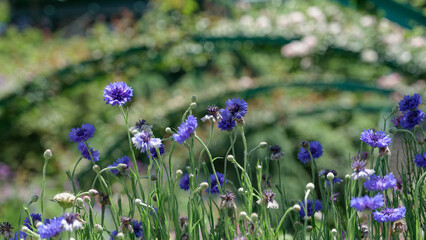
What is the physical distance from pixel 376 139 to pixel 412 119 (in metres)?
0.17

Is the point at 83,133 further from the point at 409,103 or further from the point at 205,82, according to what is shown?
the point at 205,82

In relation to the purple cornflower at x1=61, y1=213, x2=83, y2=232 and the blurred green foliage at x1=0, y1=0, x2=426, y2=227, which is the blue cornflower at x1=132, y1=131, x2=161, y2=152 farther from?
the blurred green foliage at x1=0, y1=0, x2=426, y2=227

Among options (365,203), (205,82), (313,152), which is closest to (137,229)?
(313,152)

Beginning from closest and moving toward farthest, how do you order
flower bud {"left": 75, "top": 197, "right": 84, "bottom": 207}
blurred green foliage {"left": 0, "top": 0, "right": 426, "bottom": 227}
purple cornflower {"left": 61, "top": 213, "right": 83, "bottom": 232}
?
purple cornflower {"left": 61, "top": 213, "right": 83, "bottom": 232} < flower bud {"left": 75, "top": 197, "right": 84, "bottom": 207} < blurred green foliage {"left": 0, "top": 0, "right": 426, "bottom": 227}

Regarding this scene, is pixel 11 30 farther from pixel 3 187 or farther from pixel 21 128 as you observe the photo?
pixel 3 187

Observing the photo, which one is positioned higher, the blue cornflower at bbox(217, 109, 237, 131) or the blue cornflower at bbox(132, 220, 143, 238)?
the blue cornflower at bbox(217, 109, 237, 131)

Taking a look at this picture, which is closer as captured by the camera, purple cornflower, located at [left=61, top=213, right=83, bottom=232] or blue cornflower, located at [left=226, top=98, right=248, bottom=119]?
purple cornflower, located at [left=61, top=213, right=83, bottom=232]

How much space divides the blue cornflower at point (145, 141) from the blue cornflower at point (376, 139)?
1.16ft

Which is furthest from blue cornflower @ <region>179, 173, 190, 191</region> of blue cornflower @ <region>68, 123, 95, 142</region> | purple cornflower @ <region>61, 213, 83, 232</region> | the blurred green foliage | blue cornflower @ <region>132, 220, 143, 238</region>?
the blurred green foliage

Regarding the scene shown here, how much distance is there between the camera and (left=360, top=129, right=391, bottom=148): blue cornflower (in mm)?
952

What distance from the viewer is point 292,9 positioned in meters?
7.18

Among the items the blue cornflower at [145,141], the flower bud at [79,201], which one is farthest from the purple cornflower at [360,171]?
the flower bud at [79,201]

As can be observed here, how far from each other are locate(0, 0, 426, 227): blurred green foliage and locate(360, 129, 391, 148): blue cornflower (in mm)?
2259

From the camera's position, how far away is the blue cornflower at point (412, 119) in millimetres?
1083
